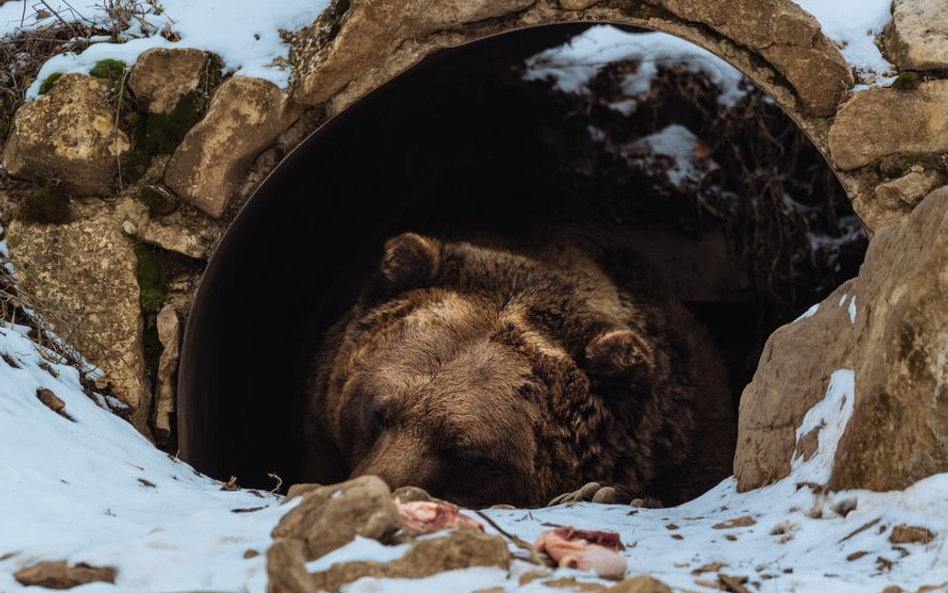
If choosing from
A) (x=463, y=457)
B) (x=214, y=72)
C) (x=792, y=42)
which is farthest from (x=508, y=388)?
(x=214, y=72)

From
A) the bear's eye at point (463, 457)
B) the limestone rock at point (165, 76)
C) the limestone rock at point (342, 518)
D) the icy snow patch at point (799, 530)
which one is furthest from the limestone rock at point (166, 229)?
the limestone rock at point (342, 518)

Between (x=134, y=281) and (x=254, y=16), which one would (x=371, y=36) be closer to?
(x=254, y=16)

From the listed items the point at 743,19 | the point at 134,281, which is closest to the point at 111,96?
the point at 134,281

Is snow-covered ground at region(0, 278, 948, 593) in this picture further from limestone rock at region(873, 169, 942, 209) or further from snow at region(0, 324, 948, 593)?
limestone rock at region(873, 169, 942, 209)

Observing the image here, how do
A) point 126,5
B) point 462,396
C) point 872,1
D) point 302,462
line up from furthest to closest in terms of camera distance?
1. point 302,462
2. point 126,5
3. point 872,1
4. point 462,396

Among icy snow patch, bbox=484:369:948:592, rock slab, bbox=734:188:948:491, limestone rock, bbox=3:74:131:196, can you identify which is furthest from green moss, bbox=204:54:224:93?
rock slab, bbox=734:188:948:491

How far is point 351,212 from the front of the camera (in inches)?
265

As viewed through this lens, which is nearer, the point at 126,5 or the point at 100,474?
the point at 100,474

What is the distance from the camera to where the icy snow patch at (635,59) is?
24.2ft

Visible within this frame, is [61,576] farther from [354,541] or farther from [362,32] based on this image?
[362,32]

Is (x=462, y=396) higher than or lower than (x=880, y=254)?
lower

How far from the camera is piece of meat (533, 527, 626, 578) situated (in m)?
2.58

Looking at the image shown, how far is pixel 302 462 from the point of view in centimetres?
577

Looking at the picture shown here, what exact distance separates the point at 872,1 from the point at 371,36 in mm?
2320
